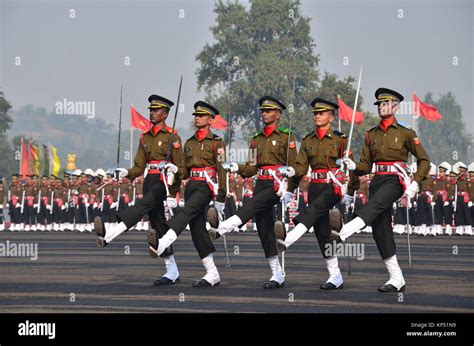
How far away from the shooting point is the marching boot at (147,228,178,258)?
16.4 m

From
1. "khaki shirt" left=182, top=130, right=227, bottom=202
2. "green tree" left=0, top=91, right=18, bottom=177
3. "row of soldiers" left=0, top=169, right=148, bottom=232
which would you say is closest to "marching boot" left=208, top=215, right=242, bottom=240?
"khaki shirt" left=182, top=130, right=227, bottom=202

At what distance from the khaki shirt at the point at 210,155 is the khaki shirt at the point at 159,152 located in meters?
0.25

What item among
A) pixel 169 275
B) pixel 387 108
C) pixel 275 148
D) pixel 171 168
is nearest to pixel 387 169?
pixel 387 108

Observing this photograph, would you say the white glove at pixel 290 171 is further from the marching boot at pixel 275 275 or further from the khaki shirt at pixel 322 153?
the marching boot at pixel 275 275

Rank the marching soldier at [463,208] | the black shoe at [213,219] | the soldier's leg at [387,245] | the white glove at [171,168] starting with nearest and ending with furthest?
the soldier's leg at [387,245]
the black shoe at [213,219]
the white glove at [171,168]
the marching soldier at [463,208]

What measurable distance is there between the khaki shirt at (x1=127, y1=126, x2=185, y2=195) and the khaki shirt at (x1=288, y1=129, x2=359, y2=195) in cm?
162

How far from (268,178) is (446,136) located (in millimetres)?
141519

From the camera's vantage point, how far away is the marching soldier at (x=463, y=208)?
3509 centimetres

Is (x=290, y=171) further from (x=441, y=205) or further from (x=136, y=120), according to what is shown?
(x=136, y=120)

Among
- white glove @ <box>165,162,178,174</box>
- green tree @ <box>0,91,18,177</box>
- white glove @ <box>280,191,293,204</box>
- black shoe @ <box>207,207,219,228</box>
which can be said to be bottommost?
black shoe @ <box>207,207,219,228</box>

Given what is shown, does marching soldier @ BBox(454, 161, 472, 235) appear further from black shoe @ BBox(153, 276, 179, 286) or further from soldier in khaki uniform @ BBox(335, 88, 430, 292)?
soldier in khaki uniform @ BBox(335, 88, 430, 292)

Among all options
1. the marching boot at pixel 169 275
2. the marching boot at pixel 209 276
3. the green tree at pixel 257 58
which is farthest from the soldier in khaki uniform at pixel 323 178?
the green tree at pixel 257 58
